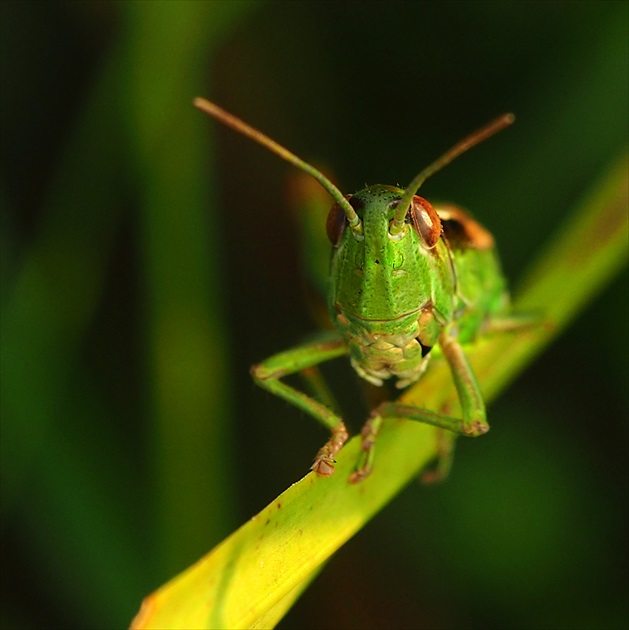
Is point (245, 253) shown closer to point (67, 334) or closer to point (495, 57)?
point (67, 334)

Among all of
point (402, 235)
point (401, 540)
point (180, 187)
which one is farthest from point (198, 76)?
point (401, 540)

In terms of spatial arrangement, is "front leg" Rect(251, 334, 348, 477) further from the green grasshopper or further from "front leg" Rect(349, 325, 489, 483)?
"front leg" Rect(349, 325, 489, 483)

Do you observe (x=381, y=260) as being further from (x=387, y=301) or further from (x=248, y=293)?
(x=248, y=293)

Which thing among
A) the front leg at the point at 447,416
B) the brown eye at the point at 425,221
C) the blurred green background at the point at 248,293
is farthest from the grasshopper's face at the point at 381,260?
the blurred green background at the point at 248,293

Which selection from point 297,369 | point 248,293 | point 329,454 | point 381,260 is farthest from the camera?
point 248,293

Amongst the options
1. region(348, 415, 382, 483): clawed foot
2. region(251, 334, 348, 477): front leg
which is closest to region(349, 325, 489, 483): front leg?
region(348, 415, 382, 483): clawed foot

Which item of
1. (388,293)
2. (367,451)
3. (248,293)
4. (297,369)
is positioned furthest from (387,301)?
(248,293)

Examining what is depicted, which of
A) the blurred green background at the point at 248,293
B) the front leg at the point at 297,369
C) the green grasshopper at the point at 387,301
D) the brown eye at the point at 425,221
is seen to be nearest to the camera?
the green grasshopper at the point at 387,301

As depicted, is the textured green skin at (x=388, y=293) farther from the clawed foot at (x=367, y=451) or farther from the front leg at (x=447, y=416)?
the clawed foot at (x=367, y=451)
